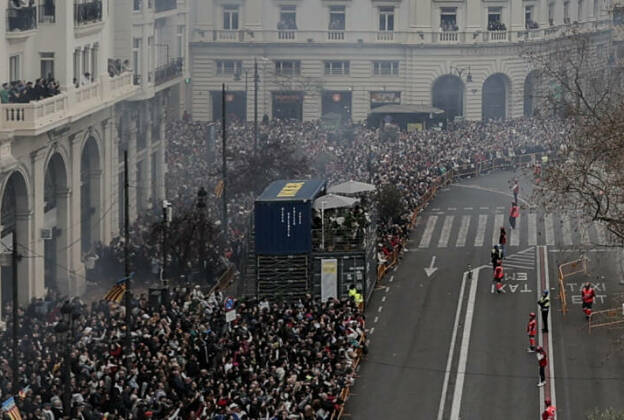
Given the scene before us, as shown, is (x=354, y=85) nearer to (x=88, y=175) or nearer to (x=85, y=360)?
(x=88, y=175)

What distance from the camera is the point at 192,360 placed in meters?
51.1

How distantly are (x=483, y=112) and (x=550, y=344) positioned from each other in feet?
191

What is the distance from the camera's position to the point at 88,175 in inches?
2864

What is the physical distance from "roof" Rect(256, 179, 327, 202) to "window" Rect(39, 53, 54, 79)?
8645mm

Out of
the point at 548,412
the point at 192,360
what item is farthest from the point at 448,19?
the point at 548,412

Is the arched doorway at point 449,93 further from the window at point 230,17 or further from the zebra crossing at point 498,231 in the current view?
the zebra crossing at point 498,231

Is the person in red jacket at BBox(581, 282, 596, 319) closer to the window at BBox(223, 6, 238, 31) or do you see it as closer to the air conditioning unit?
the air conditioning unit

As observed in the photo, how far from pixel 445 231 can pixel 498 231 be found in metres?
2.26

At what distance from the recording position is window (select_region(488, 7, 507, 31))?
114250 millimetres

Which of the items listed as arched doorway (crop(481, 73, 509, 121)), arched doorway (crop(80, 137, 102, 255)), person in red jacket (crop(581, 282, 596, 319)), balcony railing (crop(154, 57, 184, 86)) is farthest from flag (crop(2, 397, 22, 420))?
arched doorway (crop(481, 73, 509, 121))

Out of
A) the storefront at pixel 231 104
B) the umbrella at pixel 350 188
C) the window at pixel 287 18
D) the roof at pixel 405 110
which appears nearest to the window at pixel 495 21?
the roof at pixel 405 110

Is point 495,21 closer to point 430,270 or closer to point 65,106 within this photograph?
point 430,270

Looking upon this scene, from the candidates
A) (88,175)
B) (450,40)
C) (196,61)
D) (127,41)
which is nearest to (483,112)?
(450,40)

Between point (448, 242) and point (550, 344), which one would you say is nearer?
point (550, 344)
